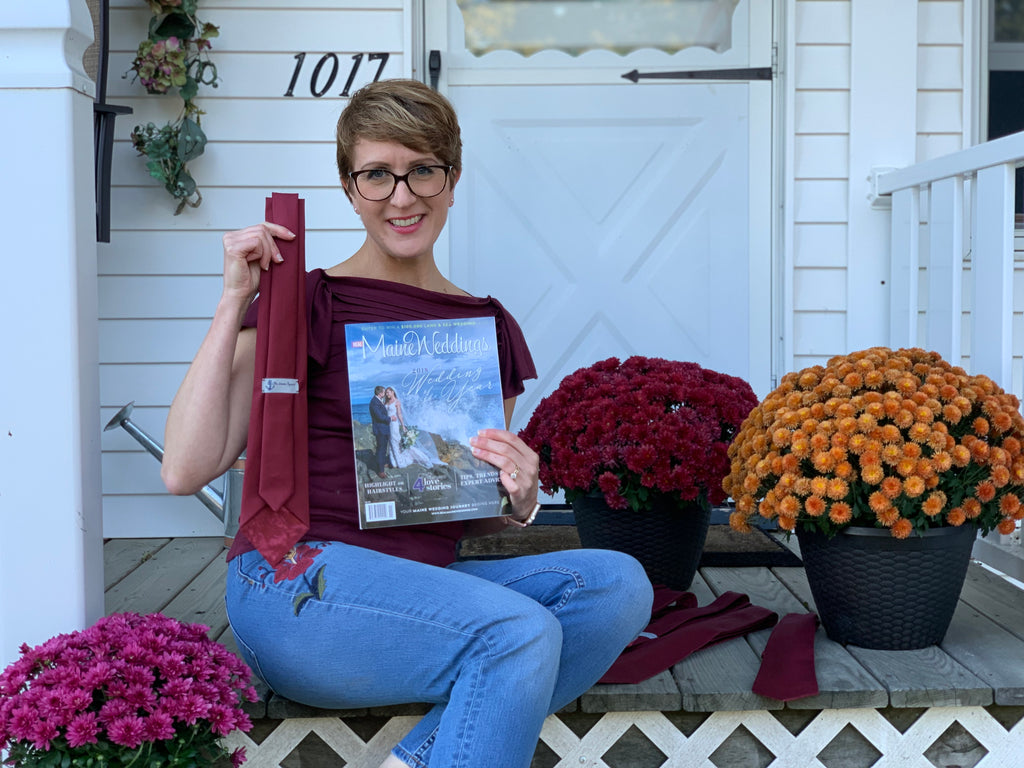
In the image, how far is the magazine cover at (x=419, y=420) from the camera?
64.3 inches

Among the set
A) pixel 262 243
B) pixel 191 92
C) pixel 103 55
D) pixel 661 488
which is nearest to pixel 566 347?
pixel 661 488

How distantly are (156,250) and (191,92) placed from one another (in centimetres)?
52

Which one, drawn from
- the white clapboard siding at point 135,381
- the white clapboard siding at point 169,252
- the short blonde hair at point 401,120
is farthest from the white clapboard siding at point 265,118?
the short blonde hair at point 401,120

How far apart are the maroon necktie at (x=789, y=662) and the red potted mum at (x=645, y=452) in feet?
1.17

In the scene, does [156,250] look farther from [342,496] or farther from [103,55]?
[342,496]

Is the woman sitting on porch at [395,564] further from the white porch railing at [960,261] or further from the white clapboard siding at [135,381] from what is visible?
the white clapboard siding at [135,381]

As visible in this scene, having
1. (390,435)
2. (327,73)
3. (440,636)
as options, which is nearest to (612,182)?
(327,73)

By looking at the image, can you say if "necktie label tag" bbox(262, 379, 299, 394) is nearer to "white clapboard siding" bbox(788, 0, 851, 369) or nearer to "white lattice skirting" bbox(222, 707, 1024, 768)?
"white lattice skirting" bbox(222, 707, 1024, 768)

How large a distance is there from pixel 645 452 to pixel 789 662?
1.89 feet

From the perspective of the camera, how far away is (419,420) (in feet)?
5.45

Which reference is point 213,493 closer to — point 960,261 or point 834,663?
point 834,663

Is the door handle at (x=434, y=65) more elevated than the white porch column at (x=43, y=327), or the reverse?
the door handle at (x=434, y=65)

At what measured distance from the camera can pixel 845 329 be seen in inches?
132

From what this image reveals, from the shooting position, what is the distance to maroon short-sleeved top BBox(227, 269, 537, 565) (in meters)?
1.69
